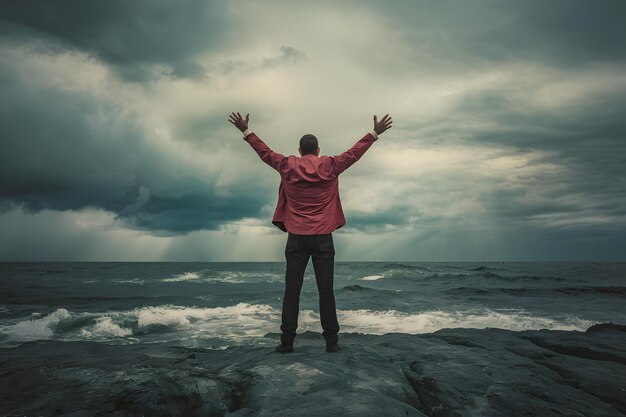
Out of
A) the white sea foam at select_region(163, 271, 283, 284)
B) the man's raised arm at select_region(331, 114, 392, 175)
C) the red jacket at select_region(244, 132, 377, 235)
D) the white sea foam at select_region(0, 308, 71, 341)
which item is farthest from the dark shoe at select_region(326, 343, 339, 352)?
the white sea foam at select_region(163, 271, 283, 284)

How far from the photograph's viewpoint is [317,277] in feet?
14.8

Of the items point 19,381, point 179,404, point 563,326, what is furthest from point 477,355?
point 563,326

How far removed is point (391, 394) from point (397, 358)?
1.50 metres

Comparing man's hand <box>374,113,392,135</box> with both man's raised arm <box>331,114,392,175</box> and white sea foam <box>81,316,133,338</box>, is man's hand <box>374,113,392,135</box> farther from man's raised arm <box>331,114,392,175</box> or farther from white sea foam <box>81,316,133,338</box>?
white sea foam <box>81,316,133,338</box>

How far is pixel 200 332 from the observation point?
1143cm

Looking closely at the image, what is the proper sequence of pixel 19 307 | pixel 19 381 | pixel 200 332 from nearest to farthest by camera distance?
pixel 19 381 < pixel 200 332 < pixel 19 307

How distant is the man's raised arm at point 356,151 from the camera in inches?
175

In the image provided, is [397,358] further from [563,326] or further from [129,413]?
[563,326]

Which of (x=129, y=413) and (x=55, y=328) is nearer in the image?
(x=129, y=413)

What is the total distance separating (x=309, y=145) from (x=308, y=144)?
0.06 feet

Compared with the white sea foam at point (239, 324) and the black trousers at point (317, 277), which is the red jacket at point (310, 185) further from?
the white sea foam at point (239, 324)

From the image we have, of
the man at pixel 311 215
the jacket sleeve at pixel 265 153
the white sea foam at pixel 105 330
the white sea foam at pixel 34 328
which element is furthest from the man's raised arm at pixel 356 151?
the white sea foam at pixel 34 328

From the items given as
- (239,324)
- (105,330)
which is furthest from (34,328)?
(239,324)

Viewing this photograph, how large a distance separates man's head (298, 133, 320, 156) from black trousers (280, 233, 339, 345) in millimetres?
1126
